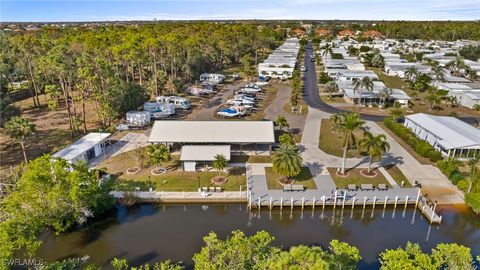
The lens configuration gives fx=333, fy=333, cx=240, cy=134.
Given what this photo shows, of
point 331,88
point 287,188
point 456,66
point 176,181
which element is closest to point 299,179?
point 287,188

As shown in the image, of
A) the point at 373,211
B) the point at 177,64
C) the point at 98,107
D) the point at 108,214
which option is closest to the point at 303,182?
the point at 373,211

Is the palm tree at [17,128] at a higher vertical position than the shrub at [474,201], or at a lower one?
higher

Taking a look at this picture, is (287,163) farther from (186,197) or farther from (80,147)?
(80,147)

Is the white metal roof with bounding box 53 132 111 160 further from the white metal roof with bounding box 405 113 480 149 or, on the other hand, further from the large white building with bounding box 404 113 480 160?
the white metal roof with bounding box 405 113 480 149

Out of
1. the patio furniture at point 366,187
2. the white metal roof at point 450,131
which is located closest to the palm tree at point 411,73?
the white metal roof at point 450,131

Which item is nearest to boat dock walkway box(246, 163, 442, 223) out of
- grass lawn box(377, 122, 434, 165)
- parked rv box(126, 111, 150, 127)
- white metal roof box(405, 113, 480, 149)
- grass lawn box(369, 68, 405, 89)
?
grass lawn box(377, 122, 434, 165)

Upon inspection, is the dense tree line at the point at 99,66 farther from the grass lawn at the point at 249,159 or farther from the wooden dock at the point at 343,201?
the wooden dock at the point at 343,201

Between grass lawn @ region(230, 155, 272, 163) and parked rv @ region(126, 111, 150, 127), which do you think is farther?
parked rv @ region(126, 111, 150, 127)
